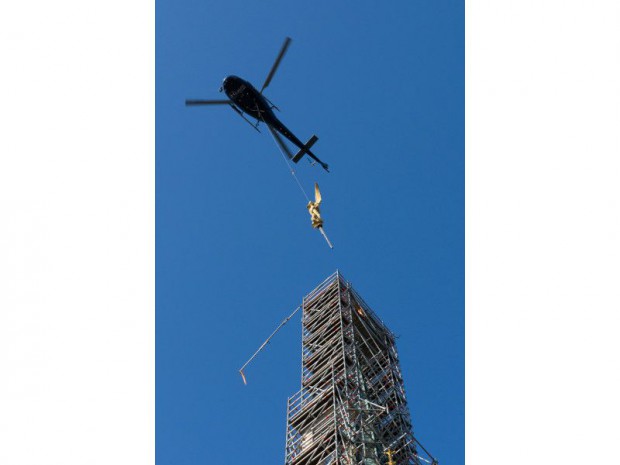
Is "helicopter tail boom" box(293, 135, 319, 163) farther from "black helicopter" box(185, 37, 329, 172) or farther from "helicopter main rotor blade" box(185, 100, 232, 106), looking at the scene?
"helicopter main rotor blade" box(185, 100, 232, 106)

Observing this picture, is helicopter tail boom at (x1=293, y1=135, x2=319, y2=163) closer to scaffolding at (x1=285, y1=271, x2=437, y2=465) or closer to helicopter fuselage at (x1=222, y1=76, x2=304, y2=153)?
helicopter fuselage at (x1=222, y1=76, x2=304, y2=153)

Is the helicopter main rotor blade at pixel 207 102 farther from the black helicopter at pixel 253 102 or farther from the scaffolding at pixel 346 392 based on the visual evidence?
the scaffolding at pixel 346 392

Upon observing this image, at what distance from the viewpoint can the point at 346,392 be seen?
4903 centimetres

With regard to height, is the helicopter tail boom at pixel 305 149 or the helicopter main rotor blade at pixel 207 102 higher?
the helicopter main rotor blade at pixel 207 102

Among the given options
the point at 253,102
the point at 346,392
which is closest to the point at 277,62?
the point at 253,102

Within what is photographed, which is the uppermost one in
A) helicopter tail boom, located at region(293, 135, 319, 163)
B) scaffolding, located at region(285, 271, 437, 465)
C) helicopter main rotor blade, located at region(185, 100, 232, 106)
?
helicopter main rotor blade, located at region(185, 100, 232, 106)

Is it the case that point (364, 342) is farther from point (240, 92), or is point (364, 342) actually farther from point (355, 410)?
point (240, 92)

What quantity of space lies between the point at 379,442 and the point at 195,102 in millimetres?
25718

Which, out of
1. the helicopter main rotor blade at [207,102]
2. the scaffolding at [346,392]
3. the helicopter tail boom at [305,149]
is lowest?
the scaffolding at [346,392]

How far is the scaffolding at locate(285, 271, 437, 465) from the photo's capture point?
149ft

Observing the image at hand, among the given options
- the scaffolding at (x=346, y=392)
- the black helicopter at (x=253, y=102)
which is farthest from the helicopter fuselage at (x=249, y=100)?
the scaffolding at (x=346, y=392)

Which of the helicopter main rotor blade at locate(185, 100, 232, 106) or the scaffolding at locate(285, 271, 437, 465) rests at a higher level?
the helicopter main rotor blade at locate(185, 100, 232, 106)

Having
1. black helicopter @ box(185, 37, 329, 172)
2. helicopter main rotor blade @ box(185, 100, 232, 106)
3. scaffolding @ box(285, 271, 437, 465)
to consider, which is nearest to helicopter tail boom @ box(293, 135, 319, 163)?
black helicopter @ box(185, 37, 329, 172)

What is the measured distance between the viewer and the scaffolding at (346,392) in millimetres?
45312
